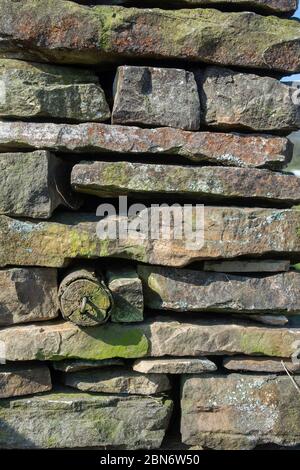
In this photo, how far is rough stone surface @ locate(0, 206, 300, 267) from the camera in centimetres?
326

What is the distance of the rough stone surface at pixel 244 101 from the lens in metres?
3.37

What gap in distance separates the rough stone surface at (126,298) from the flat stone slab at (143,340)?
0.07 meters

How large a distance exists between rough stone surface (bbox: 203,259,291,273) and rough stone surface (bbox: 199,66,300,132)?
86cm

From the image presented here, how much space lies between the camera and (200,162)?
341cm

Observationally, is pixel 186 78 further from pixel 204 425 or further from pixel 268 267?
pixel 204 425

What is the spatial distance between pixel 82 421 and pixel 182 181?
1643 millimetres

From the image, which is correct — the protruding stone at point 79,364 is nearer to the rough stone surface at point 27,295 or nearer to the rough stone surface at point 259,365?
the rough stone surface at point 27,295

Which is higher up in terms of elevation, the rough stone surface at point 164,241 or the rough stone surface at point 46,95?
the rough stone surface at point 46,95

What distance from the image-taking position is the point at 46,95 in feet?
10.7

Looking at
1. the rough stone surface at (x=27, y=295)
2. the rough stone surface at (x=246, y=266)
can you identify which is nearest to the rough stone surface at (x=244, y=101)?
the rough stone surface at (x=246, y=266)

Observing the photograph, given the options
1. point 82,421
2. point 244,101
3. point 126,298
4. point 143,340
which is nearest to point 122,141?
point 244,101

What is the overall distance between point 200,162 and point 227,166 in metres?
0.18

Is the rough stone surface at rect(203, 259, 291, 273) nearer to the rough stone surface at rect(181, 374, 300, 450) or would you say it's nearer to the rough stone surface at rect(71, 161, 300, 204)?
the rough stone surface at rect(71, 161, 300, 204)
